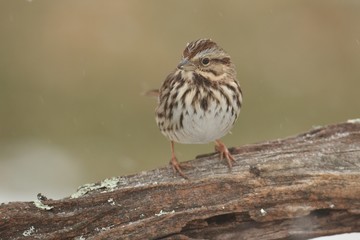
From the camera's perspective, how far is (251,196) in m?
6.62

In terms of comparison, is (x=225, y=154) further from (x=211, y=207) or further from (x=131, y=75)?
(x=131, y=75)

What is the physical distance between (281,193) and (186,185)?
0.78 m

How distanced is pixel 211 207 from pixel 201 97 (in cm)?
111

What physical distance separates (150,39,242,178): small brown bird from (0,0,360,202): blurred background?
14.5 feet

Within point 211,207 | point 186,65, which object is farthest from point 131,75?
point 211,207

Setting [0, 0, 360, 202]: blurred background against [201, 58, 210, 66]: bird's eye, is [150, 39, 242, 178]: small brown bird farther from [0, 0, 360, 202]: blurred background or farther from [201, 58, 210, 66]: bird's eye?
[0, 0, 360, 202]: blurred background

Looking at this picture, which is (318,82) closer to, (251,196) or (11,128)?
(11,128)

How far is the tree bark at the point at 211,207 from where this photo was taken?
6457mm

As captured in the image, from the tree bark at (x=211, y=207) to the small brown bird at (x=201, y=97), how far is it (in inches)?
14.5

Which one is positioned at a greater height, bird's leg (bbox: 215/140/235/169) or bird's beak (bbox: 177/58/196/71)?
bird's beak (bbox: 177/58/196/71)

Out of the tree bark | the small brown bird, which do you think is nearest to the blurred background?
the small brown bird

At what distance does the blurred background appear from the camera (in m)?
12.6

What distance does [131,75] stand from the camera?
1449 centimetres

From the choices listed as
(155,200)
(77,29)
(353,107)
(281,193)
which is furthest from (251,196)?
(77,29)
